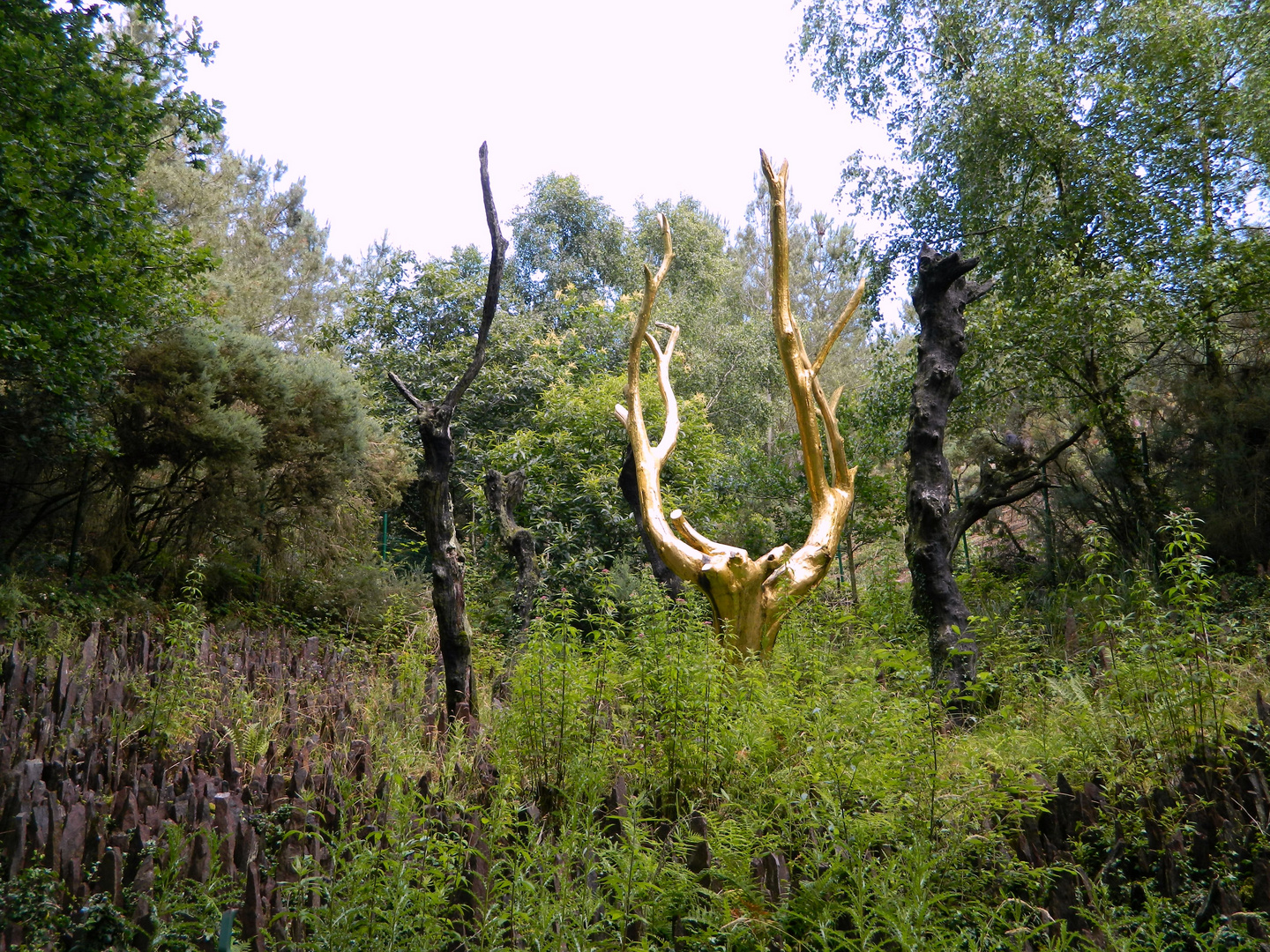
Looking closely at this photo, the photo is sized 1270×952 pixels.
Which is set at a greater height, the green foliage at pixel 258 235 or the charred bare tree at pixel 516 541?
the green foliage at pixel 258 235

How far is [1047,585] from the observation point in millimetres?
10133

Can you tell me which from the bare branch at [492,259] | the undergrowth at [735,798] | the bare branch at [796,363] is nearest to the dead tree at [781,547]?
the bare branch at [796,363]

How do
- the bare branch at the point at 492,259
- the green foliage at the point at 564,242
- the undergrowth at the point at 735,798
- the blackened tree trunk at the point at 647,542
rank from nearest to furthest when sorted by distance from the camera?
the undergrowth at the point at 735,798, the bare branch at the point at 492,259, the blackened tree trunk at the point at 647,542, the green foliage at the point at 564,242

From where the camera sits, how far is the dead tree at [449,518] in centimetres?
507

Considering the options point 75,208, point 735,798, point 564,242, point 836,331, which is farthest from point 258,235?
point 735,798

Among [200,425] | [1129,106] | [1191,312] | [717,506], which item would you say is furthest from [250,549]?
[1129,106]

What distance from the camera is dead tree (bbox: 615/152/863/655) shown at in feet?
19.2

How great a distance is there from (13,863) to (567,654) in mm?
2216

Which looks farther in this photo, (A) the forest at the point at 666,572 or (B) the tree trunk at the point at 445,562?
(B) the tree trunk at the point at 445,562

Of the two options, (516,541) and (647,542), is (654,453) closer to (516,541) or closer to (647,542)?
(647,542)

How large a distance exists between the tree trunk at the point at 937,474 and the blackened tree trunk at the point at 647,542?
213cm

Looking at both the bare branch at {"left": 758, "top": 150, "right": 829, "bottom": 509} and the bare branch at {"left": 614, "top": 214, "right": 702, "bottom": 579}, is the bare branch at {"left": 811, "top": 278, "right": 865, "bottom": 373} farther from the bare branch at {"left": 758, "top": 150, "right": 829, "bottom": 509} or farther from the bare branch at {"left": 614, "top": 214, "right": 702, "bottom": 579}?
the bare branch at {"left": 614, "top": 214, "right": 702, "bottom": 579}

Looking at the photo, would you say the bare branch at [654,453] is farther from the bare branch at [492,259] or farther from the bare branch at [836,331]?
the bare branch at [492,259]

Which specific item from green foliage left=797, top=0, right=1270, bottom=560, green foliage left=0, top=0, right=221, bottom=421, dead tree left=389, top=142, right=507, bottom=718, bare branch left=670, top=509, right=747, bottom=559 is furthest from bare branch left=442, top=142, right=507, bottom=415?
green foliage left=797, top=0, right=1270, bottom=560
